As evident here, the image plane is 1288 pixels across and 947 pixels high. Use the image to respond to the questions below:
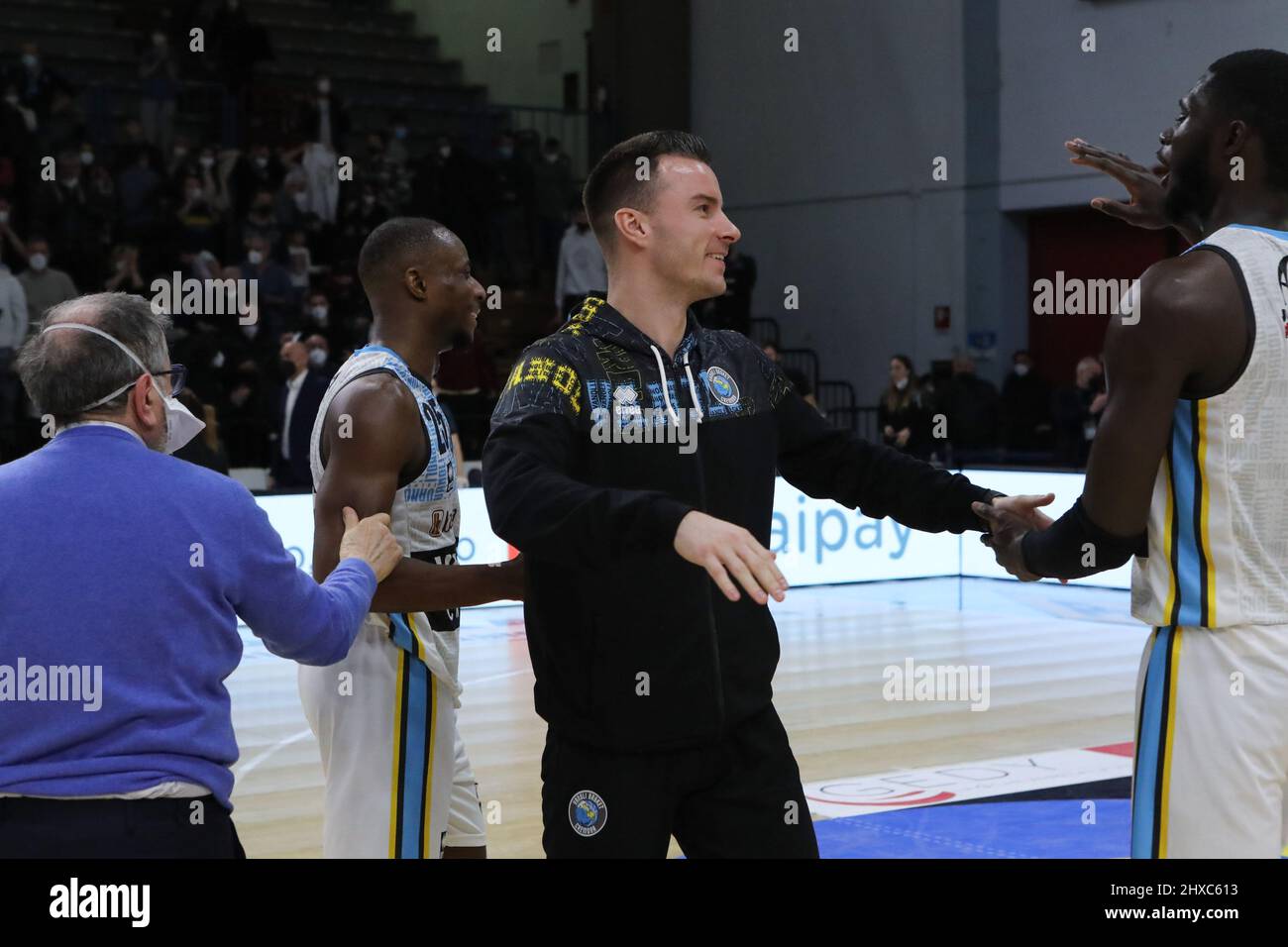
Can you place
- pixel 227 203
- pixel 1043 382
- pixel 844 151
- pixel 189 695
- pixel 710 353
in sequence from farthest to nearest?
pixel 844 151 < pixel 1043 382 < pixel 227 203 < pixel 710 353 < pixel 189 695

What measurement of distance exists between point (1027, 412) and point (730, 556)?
52.0ft

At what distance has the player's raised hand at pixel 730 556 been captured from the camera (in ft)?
9.09

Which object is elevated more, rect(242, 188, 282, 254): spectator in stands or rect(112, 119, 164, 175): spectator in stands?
rect(112, 119, 164, 175): spectator in stands

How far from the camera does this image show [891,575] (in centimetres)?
1437

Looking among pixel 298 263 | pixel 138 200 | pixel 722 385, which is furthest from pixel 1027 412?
pixel 722 385

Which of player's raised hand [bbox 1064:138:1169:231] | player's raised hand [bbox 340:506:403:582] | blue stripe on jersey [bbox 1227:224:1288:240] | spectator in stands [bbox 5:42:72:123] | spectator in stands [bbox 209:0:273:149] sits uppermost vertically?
spectator in stands [bbox 209:0:273:149]

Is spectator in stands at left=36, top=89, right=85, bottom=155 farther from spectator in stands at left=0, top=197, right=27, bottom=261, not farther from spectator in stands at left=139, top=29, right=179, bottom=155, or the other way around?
spectator in stands at left=0, top=197, right=27, bottom=261

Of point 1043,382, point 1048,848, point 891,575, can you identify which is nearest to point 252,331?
point 891,575

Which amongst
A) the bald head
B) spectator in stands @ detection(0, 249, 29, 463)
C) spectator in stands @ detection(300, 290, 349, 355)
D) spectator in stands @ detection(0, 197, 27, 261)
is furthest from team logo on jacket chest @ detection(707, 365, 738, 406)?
spectator in stands @ detection(0, 197, 27, 261)

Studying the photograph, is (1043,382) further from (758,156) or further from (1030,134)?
(758,156)

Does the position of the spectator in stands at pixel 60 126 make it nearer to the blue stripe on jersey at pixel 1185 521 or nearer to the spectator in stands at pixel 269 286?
the spectator in stands at pixel 269 286

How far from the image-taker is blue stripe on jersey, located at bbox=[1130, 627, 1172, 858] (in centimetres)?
308

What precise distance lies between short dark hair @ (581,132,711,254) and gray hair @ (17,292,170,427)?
1010mm
